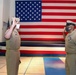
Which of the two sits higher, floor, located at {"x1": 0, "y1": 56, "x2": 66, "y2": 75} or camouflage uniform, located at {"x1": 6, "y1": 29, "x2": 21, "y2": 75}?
camouflage uniform, located at {"x1": 6, "y1": 29, "x2": 21, "y2": 75}

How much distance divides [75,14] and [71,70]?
25.1ft

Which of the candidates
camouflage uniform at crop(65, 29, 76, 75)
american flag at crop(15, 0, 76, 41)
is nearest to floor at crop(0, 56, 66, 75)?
camouflage uniform at crop(65, 29, 76, 75)

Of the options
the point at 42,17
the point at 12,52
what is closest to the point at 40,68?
the point at 12,52

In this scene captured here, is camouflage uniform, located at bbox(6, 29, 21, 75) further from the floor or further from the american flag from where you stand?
the american flag

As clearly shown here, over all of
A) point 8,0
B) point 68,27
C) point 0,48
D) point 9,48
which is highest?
point 8,0

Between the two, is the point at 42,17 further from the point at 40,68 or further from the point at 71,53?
the point at 71,53

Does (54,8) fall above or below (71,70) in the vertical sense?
above

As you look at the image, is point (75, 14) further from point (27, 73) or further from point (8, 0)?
point (27, 73)

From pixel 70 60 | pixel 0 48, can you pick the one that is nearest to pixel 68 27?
pixel 70 60

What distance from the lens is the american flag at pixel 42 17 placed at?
37.4 feet

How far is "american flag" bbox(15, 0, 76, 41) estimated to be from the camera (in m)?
11.4

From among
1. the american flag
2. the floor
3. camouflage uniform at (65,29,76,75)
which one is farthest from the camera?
the american flag

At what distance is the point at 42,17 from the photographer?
11.5 metres

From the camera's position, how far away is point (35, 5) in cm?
1141
